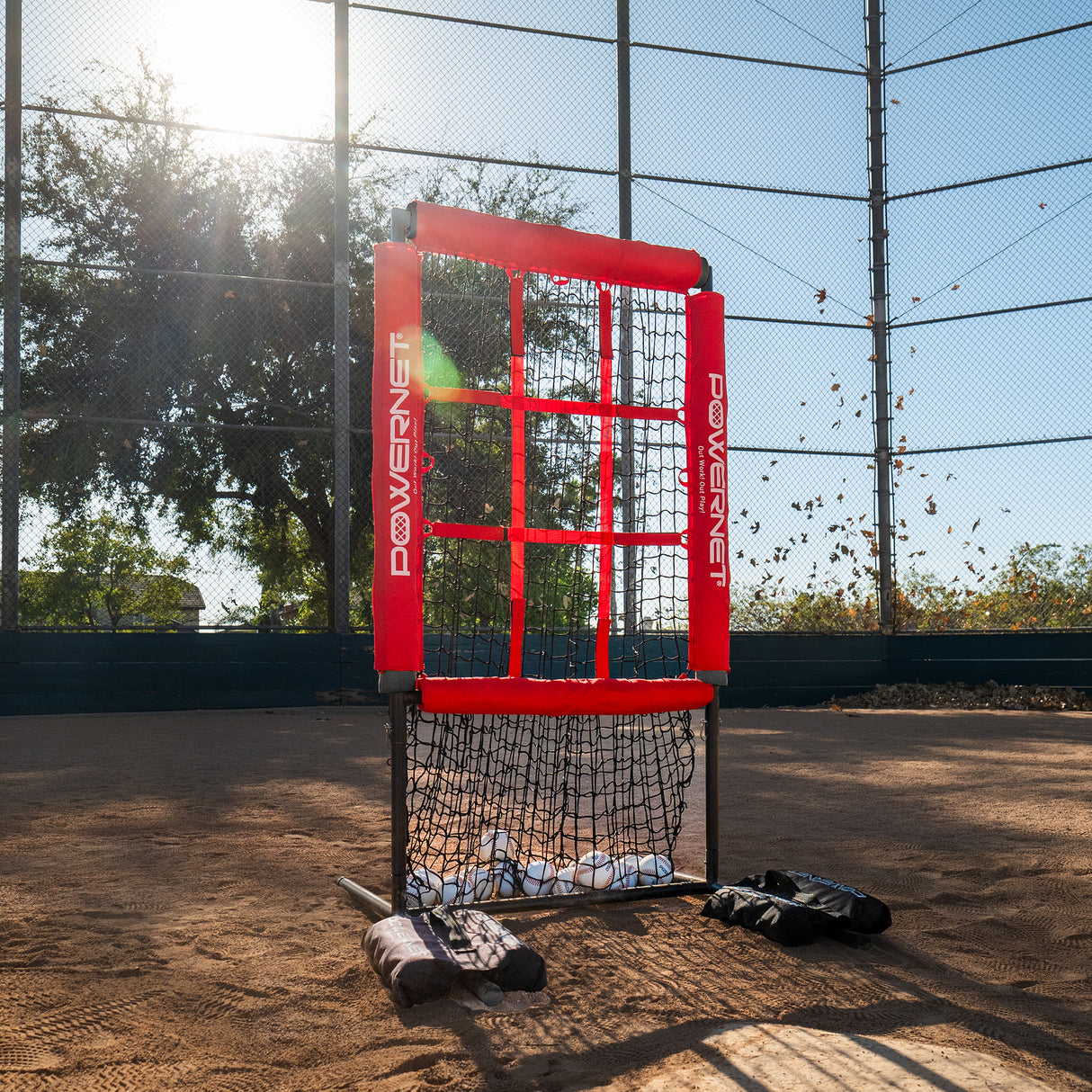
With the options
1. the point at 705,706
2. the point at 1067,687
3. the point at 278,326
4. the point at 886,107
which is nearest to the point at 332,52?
the point at 278,326

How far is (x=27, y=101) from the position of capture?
9906 mm

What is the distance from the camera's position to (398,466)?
3082mm

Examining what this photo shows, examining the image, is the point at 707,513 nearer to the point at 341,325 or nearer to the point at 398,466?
the point at 398,466

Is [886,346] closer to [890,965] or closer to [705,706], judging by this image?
[705,706]

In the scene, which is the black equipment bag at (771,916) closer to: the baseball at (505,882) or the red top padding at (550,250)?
the baseball at (505,882)

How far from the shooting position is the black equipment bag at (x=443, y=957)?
2.37 metres

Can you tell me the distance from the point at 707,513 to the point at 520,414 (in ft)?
2.45

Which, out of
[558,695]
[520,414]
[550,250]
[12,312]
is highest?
[12,312]

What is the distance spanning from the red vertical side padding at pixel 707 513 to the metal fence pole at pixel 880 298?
26.9 feet

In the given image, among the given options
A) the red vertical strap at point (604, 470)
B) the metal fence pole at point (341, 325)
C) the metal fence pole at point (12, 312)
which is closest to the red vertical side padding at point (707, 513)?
the red vertical strap at point (604, 470)

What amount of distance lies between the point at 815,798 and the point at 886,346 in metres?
7.65

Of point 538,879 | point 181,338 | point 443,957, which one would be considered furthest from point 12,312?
point 443,957

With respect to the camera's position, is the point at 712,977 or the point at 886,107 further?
the point at 886,107

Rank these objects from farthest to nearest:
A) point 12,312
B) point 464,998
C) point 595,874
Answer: point 12,312 → point 595,874 → point 464,998
